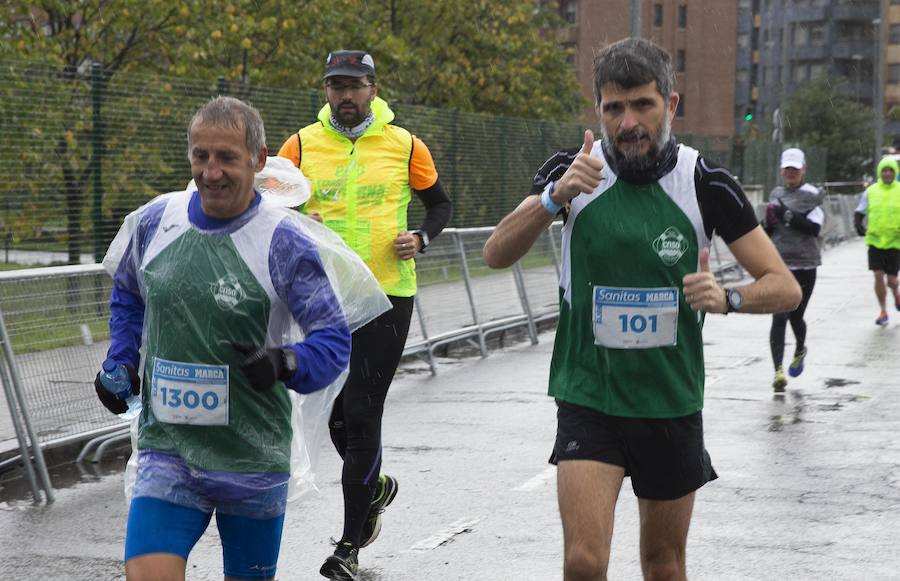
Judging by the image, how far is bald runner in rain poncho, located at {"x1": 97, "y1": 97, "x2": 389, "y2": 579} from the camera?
3885mm

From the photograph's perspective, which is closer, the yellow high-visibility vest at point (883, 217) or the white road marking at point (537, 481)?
the white road marking at point (537, 481)

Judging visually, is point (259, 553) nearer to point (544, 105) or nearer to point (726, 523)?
point (726, 523)

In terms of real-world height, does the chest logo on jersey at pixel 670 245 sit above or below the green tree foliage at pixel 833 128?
above

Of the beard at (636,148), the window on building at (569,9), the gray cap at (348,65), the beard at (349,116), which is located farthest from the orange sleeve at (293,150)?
the window on building at (569,9)

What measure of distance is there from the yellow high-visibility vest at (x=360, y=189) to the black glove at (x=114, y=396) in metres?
2.44

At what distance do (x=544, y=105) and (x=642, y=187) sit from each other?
3547 cm

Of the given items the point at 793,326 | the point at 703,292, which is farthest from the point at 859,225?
the point at 703,292

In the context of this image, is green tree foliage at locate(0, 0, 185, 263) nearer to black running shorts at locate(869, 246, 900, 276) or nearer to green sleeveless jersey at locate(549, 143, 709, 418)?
black running shorts at locate(869, 246, 900, 276)

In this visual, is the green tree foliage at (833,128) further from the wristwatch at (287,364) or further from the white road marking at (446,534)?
the wristwatch at (287,364)

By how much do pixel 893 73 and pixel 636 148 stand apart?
12394cm

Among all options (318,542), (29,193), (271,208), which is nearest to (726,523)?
(318,542)

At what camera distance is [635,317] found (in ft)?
13.6

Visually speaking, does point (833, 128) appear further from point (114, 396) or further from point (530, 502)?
point (114, 396)

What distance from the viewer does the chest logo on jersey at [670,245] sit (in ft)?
13.7
